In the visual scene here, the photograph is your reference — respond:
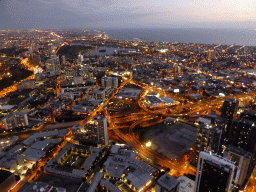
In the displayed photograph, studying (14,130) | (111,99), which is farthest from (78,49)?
(14,130)

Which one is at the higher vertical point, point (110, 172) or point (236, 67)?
point (236, 67)

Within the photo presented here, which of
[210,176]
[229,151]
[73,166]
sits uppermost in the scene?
[210,176]

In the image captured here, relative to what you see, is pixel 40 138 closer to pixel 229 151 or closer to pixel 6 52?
pixel 229 151

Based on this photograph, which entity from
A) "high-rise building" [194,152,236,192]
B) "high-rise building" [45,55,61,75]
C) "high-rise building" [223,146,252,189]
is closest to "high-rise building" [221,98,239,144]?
"high-rise building" [223,146,252,189]

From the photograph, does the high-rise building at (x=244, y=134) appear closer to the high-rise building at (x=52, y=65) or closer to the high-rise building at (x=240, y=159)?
the high-rise building at (x=240, y=159)

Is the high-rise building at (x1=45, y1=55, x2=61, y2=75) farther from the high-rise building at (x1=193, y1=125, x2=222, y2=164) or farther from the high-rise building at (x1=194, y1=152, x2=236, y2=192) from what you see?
the high-rise building at (x1=194, y1=152, x2=236, y2=192)

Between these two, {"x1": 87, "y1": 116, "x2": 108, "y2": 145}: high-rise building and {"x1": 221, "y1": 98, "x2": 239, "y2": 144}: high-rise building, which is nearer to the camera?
{"x1": 87, "y1": 116, "x2": 108, "y2": 145}: high-rise building

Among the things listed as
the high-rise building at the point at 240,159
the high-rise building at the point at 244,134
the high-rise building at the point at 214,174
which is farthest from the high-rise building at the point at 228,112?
the high-rise building at the point at 214,174
